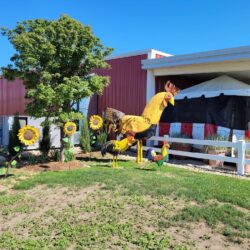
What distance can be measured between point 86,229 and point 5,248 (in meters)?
1.15

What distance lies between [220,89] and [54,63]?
6001 millimetres

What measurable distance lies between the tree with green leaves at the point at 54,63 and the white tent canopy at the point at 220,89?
400 centimetres

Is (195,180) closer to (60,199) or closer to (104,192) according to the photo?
(104,192)

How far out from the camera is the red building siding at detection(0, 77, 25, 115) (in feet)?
64.3

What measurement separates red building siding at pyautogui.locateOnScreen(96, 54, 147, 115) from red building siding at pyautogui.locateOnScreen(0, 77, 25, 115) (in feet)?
22.3

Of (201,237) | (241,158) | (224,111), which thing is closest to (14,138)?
(241,158)

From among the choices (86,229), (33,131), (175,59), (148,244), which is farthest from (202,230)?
(175,59)

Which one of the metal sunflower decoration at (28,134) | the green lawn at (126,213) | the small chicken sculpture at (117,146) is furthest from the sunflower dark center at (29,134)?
the small chicken sculpture at (117,146)

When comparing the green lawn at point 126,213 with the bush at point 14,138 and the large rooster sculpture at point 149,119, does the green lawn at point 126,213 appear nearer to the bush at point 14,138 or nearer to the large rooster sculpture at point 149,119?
the large rooster sculpture at point 149,119

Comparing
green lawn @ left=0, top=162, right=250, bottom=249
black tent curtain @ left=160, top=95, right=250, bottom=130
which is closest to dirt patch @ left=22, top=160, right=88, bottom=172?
green lawn @ left=0, top=162, right=250, bottom=249

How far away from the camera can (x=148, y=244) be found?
4309 millimetres

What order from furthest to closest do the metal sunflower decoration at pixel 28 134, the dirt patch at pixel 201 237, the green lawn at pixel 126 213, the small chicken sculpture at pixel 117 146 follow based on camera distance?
1. the small chicken sculpture at pixel 117 146
2. the metal sunflower decoration at pixel 28 134
3. the green lawn at pixel 126 213
4. the dirt patch at pixel 201 237

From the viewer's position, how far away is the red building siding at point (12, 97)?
1959 cm

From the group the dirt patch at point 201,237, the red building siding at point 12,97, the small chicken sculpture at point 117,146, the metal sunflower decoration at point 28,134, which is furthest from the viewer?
the red building siding at point 12,97
